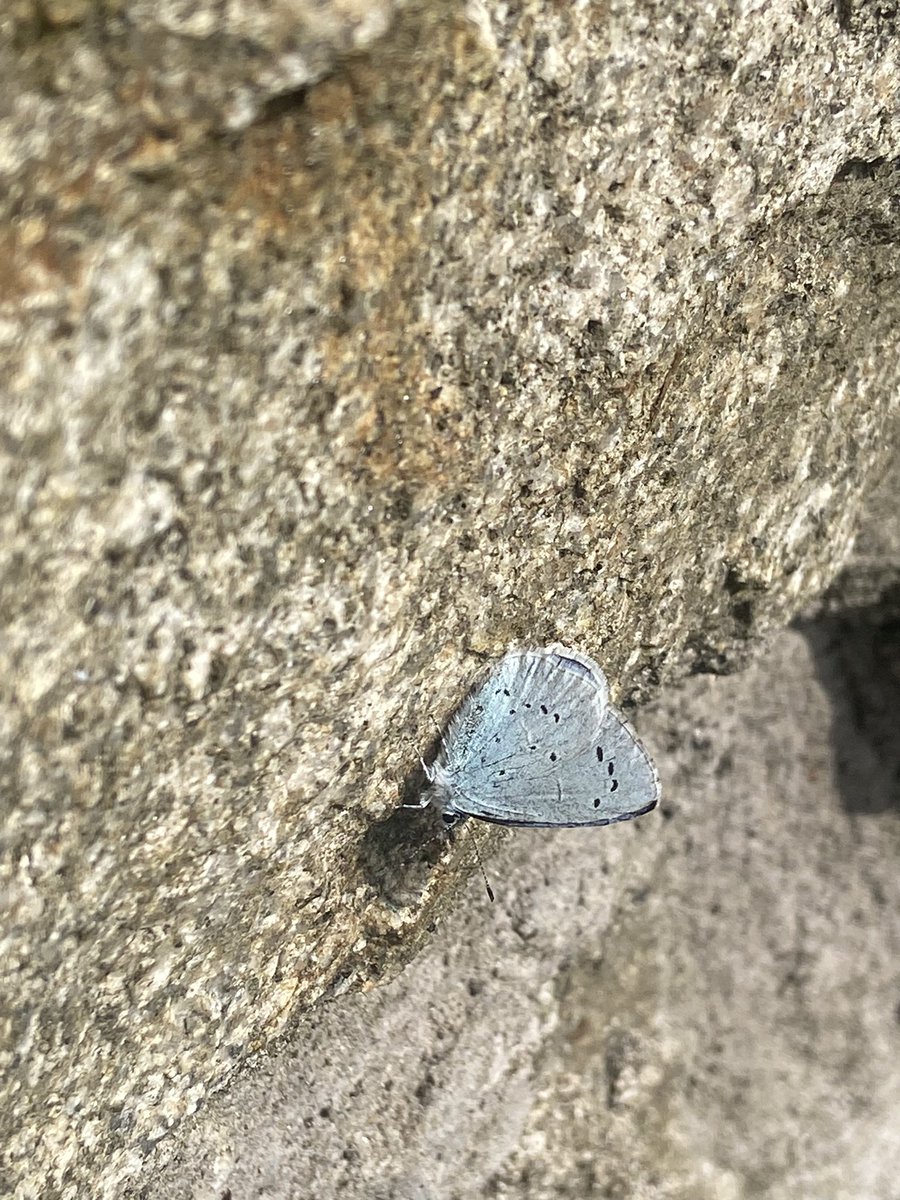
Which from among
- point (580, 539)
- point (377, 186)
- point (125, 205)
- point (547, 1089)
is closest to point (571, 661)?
point (580, 539)

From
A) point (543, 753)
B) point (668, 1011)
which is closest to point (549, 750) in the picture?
point (543, 753)

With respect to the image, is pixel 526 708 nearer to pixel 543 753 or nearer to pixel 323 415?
pixel 543 753

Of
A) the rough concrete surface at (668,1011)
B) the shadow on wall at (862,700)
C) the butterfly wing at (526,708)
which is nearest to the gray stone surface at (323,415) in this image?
the butterfly wing at (526,708)

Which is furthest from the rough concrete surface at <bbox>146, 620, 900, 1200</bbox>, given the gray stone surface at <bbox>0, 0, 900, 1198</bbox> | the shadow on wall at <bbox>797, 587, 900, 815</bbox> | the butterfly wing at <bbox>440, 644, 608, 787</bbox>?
the butterfly wing at <bbox>440, 644, 608, 787</bbox>

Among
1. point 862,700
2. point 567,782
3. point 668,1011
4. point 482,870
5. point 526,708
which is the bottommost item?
point 668,1011

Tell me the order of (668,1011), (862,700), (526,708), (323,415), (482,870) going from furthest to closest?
(862,700)
(668,1011)
(482,870)
(526,708)
(323,415)

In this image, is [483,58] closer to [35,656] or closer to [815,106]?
[815,106]

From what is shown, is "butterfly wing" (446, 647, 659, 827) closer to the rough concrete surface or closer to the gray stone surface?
the gray stone surface
